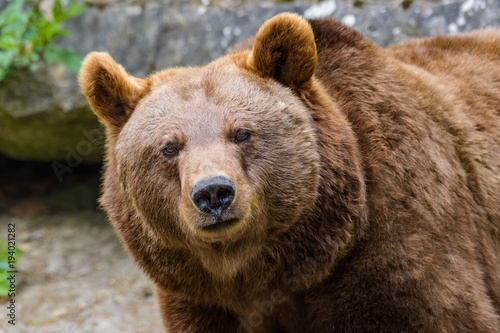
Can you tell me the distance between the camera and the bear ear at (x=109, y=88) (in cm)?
413

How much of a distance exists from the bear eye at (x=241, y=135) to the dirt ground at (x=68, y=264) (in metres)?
3.38

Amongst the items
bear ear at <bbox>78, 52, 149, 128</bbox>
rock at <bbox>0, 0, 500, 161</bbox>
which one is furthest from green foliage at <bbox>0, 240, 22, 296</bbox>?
bear ear at <bbox>78, 52, 149, 128</bbox>

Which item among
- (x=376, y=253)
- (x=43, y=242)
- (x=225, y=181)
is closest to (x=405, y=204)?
(x=376, y=253)

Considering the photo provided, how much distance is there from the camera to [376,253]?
3.87 meters

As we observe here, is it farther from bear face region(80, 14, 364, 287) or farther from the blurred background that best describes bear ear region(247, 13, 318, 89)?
the blurred background

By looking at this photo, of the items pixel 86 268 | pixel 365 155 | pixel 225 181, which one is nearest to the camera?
pixel 225 181

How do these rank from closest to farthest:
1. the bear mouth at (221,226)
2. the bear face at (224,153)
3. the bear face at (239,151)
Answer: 1. the bear mouth at (221,226)
2. the bear face at (224,153)
3. the bear face at (239,151)

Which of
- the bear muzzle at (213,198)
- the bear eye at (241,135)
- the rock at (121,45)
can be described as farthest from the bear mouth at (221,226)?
the rock at (121,45)

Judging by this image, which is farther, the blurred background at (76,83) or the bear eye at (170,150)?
the blurred background at (76,83)

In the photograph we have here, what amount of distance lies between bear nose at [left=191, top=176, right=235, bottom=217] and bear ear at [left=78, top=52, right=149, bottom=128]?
3.64ft

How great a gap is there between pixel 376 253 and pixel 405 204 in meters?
0.36

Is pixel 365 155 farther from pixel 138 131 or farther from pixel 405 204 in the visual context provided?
pixel 138 131

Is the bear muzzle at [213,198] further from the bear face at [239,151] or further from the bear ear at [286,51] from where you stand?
the bear ear at [286,51]

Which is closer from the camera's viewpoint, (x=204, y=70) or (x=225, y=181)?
(x=225, y=181)
